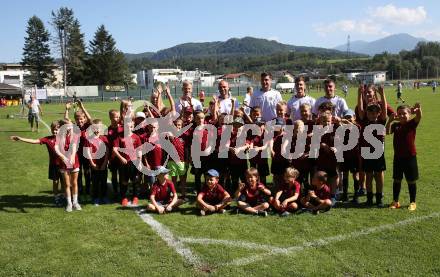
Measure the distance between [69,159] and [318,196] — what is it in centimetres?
419

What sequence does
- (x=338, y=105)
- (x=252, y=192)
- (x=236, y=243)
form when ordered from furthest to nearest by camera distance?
(x=338, y=105), (x=252, y=192), (x=236, y=243)

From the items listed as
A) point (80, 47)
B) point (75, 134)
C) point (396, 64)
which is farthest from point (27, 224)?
point (396, 64)

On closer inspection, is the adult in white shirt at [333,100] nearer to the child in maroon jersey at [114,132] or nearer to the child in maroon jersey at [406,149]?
the child in maroon jersey at [406,149]

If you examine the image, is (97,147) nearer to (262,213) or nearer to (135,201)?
(135,201)

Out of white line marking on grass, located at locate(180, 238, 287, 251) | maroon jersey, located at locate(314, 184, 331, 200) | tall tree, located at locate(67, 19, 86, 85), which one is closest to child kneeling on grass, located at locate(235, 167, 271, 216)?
maroon jersey, located at locate(314, 184, 331, 200)

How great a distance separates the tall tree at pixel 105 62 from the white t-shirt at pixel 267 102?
264 ft

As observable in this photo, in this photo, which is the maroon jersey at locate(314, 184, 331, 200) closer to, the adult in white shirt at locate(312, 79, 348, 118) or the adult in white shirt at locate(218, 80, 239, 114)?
the adult in white shirt at locate(312, 79, 348, 118)

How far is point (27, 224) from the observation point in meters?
6.26

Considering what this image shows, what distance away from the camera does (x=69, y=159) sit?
275 inches

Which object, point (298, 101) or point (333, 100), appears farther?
point (298, 101)

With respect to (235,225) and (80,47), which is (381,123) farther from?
(80,47)

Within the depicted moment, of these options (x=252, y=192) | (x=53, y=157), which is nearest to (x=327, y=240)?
(x=252, y=192)

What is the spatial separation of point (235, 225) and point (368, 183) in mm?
2502

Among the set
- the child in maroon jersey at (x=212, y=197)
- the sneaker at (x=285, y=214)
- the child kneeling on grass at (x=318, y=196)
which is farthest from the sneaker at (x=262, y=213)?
the child kneeling on grass at (x=318, y=196)
